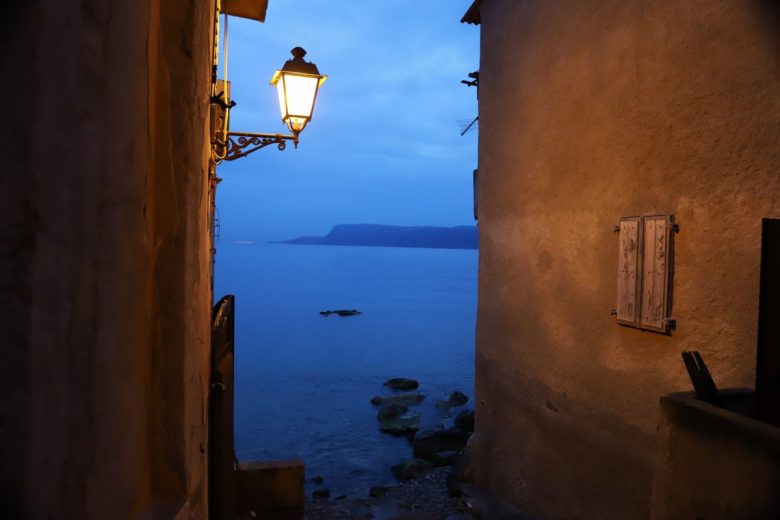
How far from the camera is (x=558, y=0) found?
6172mm

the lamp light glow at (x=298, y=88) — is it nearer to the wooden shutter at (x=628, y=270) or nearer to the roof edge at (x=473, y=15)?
the roof edge at (x=473, y=15)

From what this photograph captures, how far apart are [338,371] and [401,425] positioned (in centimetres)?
1045

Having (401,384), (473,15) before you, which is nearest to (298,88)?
(473,15)

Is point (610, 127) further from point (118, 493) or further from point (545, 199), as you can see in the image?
point (118, 493)

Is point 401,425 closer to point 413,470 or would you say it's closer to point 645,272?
point 413,470

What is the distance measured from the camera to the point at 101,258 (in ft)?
6.00

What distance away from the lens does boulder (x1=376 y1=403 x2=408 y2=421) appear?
18734 millimetres

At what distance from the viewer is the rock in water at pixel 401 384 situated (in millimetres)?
23391

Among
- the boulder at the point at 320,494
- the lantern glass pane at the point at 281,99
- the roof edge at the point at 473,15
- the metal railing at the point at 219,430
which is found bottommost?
the boulder at the point at 320,494

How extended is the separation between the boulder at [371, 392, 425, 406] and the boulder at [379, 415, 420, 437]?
1.95 meters

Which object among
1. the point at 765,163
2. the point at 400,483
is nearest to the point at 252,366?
the point at 400,483

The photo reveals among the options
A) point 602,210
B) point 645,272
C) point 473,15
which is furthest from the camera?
point 473,15

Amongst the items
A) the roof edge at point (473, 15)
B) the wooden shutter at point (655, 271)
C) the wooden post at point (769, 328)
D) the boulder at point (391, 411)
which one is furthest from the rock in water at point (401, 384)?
the wooden post at point (769, 328)

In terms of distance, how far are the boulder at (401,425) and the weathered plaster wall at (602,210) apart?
947cm
